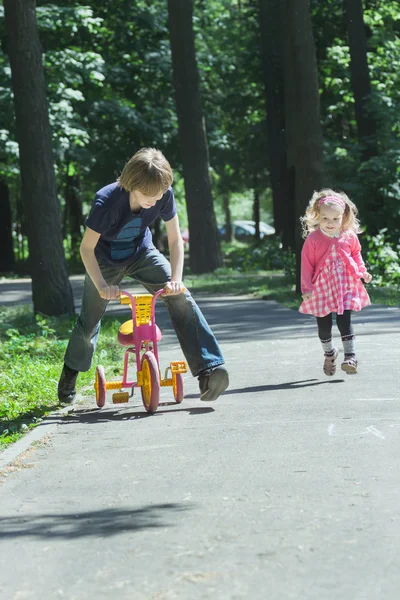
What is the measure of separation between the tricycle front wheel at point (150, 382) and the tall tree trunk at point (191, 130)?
2147 cm

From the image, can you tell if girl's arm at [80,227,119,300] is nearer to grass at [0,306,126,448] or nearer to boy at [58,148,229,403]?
boy at [58,148,229,403]

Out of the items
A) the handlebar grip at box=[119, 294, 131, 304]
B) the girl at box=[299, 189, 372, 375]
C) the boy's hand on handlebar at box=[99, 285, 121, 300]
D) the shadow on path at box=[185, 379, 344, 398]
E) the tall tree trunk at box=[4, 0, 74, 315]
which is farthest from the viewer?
the tall tree trunk at box=[4, 0, 74, 315]

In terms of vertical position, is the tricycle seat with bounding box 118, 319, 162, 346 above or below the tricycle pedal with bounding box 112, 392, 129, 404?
above

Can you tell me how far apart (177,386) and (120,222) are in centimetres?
143

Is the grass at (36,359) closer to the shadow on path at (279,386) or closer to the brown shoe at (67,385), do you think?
the brown shoe at (67,385)

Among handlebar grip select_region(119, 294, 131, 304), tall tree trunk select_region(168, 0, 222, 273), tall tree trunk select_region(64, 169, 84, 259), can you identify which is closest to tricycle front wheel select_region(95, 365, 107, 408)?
handlebar grip select_region(119, 294, 131, 304)

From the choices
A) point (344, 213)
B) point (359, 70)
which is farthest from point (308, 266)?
point (359, 70)

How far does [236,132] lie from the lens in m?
46.7

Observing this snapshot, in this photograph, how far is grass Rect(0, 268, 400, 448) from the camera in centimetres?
862

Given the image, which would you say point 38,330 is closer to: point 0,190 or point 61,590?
point 61,590

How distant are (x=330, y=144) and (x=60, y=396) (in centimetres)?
1695

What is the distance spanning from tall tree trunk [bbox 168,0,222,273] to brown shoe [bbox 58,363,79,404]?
20943 mm

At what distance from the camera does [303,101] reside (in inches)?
754

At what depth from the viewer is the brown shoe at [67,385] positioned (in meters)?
8.54
